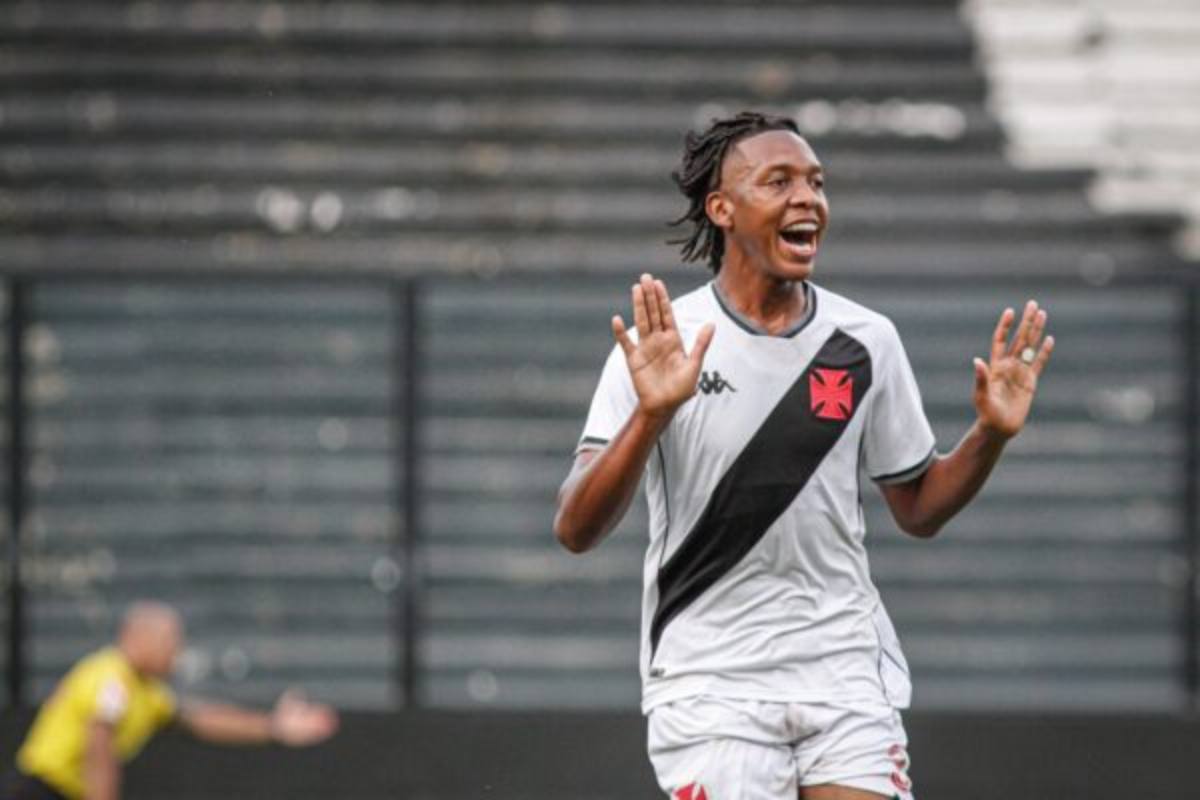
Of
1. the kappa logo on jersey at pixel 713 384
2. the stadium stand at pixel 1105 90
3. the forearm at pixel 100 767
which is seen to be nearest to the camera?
the kappa logo on jersey at pixel 713 384

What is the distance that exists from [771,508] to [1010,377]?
0.59 metres

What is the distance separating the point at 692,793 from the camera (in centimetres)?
486

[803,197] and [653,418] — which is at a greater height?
[803,197]

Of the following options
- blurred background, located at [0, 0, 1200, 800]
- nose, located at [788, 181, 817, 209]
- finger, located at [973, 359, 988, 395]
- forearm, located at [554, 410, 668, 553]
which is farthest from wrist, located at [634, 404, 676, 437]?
blurred background, located at [0, 0, 1200, 800]

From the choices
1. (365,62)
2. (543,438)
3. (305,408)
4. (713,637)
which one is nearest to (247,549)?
(305,408)

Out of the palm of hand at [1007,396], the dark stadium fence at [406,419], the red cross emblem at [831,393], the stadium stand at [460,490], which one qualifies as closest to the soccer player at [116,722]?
the stadium stand at [460,490]

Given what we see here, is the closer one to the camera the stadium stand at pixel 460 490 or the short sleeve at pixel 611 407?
the short sleeve at pixel 611 407

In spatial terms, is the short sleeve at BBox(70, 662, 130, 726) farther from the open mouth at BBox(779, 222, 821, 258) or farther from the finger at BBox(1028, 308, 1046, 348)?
the finger at BBox(1028, 308, 1046, 348)

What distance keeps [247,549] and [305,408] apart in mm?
674

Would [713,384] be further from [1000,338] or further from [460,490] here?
[460,490]

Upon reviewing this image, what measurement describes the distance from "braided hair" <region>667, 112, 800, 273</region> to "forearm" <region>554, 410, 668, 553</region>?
626mm

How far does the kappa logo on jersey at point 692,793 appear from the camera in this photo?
191 inches

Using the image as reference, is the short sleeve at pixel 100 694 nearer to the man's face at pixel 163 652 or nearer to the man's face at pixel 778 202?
the man's face at pixel 163 652

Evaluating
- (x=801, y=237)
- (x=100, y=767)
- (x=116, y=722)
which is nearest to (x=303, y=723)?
(x=116, y=722)
